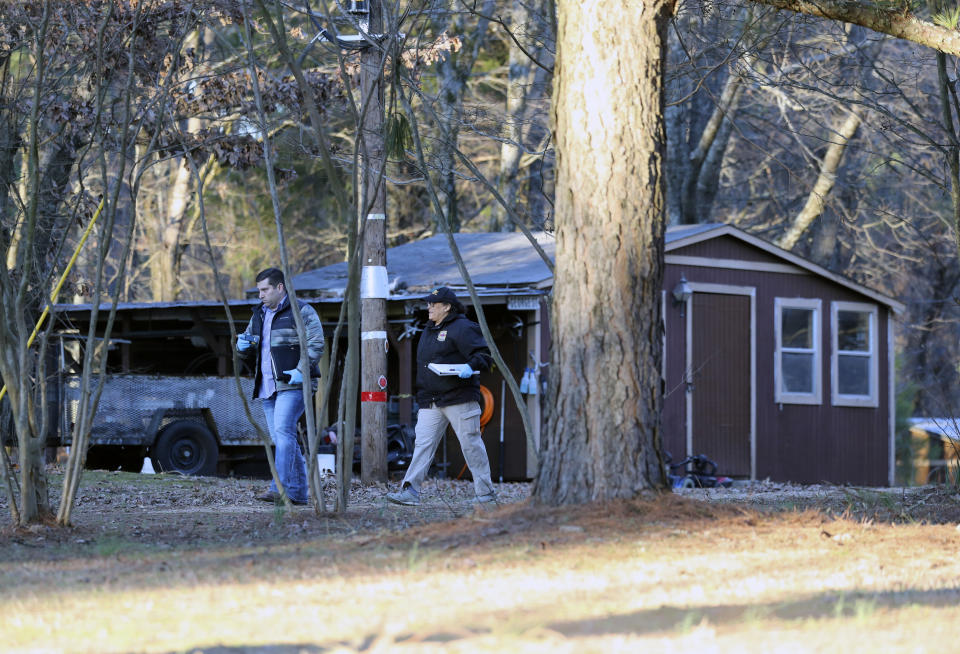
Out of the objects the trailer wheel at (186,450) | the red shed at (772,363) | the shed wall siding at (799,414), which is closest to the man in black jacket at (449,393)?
the trailer wheel at (186,450)

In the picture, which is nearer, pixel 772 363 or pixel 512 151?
pixel 772 363

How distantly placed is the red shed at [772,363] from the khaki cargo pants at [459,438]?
778 centimetres

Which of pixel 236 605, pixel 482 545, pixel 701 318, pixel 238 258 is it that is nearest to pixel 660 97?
pixel 482 545

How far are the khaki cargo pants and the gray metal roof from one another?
606 centimetres

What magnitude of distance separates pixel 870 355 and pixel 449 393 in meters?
11.6

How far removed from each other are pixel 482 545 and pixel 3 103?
4907 millimetres

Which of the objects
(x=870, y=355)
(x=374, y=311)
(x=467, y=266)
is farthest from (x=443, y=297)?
(x=870, y=355)

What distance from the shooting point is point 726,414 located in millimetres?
18672

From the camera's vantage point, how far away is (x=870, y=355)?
20.0 m

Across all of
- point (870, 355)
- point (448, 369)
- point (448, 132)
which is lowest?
point (448, 369)

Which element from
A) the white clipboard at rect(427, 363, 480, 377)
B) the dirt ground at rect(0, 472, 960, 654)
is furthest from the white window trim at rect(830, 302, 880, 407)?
the dirt ground at rect(0, 472, 960, 654)

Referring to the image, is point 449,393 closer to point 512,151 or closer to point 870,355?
point 870,355

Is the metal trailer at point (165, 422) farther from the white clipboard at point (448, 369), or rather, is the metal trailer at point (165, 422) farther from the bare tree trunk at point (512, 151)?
the bare tree trunk at point (512, 151)

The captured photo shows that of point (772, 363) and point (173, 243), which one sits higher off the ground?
point (173, 243)
